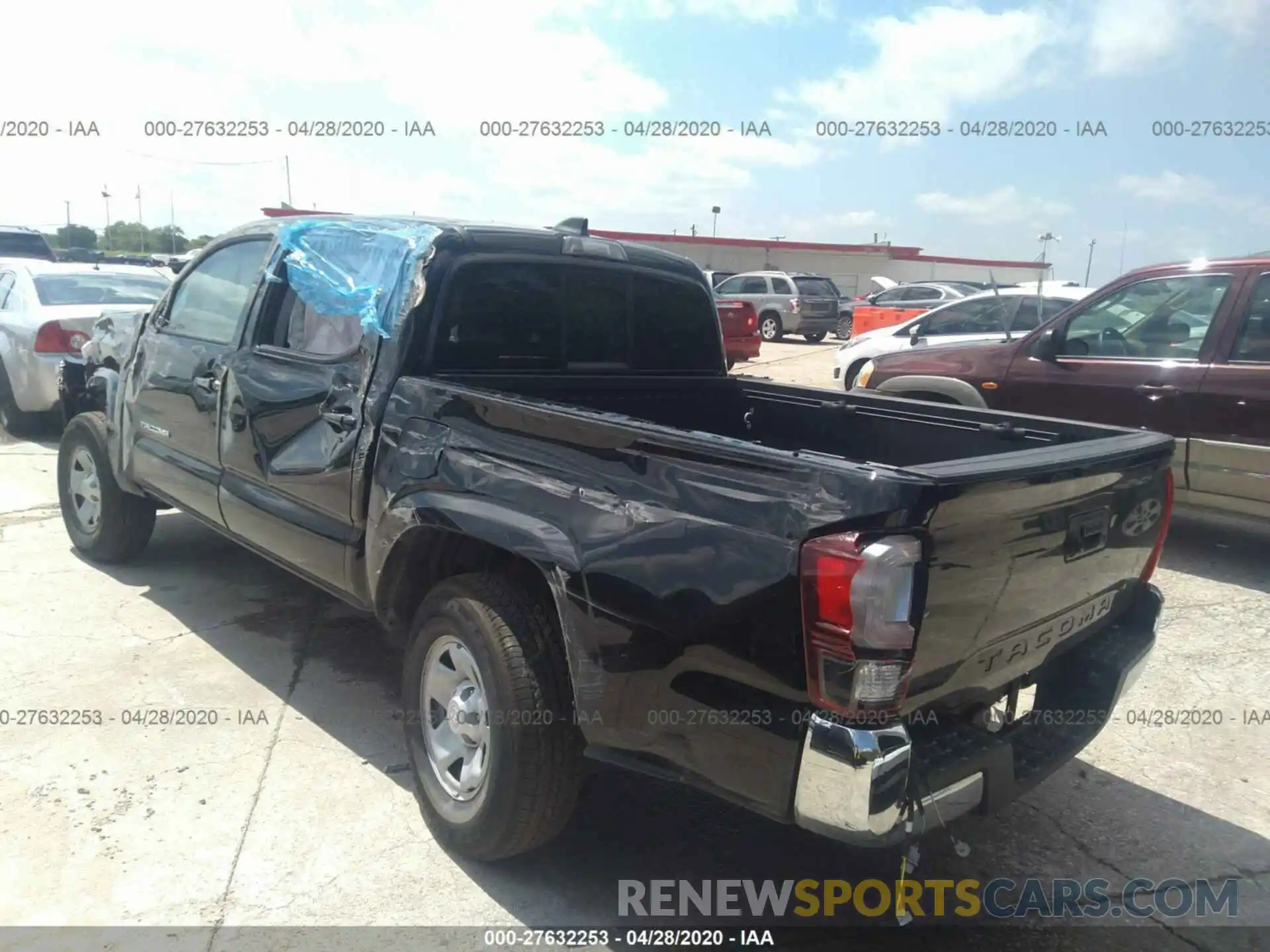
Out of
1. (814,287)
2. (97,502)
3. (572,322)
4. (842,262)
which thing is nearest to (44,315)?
(97,502)

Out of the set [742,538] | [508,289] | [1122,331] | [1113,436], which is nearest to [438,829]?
[742,538]

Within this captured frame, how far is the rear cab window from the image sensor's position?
11.6 feet

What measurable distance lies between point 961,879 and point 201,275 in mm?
4253

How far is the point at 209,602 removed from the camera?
512 centimetres

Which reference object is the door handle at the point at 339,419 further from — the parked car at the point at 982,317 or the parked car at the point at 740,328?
the parked car at the point at 740,328

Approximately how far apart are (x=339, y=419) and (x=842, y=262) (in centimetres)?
4465

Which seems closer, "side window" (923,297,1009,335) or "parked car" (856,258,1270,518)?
"parked car" (856,258,1270,518)

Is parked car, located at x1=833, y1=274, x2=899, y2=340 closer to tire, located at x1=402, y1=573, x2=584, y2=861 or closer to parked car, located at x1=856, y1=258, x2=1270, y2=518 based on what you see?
parked car, located at x1=856, y1=258, x2=1270, y2=518

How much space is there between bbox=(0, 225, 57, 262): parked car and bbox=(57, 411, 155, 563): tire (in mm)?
14325

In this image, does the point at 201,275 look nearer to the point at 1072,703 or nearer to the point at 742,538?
the point at 742,538

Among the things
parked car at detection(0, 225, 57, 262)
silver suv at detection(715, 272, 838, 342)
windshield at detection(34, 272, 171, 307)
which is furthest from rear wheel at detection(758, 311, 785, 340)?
windshield at detection(34, 272, 171, 307)

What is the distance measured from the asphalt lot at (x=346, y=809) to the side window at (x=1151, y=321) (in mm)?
2024

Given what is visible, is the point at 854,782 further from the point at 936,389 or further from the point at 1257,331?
the point at 936,389

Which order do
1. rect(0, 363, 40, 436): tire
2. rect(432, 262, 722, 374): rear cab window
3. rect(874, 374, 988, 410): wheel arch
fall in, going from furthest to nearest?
1. rect(0, 363, 40, 436): tire
2. rect(874, 374, 988, 410): wheel arch
3. rect(432, 262, 722, 374): rear cab window
